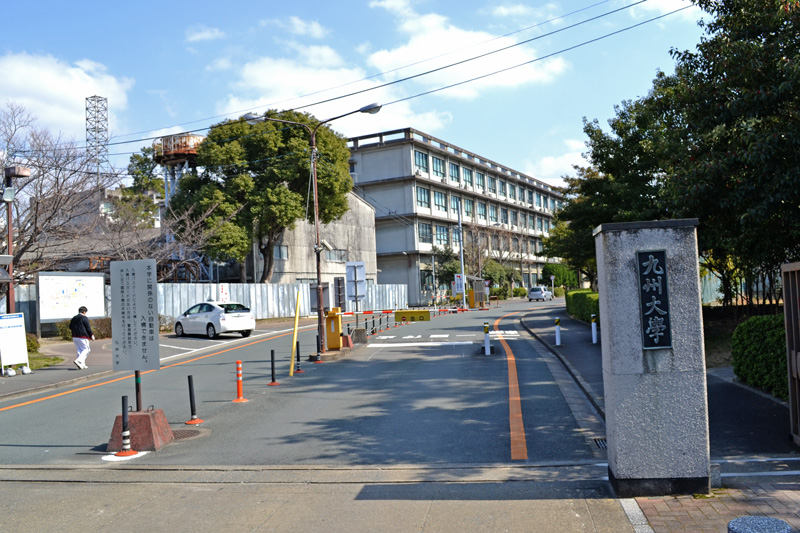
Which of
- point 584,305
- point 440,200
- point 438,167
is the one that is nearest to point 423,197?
point 440,200

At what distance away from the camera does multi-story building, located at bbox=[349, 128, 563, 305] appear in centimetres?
6178

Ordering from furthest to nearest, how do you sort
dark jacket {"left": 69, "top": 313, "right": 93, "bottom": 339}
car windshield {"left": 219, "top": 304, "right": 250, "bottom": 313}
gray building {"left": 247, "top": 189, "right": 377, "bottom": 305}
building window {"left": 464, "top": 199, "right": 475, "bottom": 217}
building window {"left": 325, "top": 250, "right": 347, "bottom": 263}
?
building window {"left": 464, "top": 199, "right": 475, "bottom": 217} < building window {"left": 325, "top": 250, "right": 347, "bottom": 263} < gray building {"left": 247, "top": 189, "right": 377, "bottom": 305} < car windshield {"left": 219, "top": 304, "right": 250, "bottom": 313} < dark jacket {"left": 69, "top": 313, "right": 93, "bottom": 339}

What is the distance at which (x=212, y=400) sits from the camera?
11.9 metres

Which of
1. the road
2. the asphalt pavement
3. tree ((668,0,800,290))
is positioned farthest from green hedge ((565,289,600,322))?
the asphalt pavement

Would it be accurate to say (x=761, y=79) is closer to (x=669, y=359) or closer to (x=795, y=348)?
(x=795, y=348)

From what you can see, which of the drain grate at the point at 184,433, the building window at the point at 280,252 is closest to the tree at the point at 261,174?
the building window at the point at 280,252

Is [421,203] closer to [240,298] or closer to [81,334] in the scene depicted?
[240,298]

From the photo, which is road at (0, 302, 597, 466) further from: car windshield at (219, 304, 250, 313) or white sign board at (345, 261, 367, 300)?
car windshield at (219, 304, 250, 313)

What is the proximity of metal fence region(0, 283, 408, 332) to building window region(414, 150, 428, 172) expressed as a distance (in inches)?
546

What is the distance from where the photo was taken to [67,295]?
2367cm

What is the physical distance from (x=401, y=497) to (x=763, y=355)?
6448mm

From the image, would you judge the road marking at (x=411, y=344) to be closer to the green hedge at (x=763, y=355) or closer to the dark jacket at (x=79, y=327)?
the dark jacket at (x=79, y=327)

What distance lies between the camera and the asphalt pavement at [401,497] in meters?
5.11

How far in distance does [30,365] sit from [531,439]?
50.0 ft
